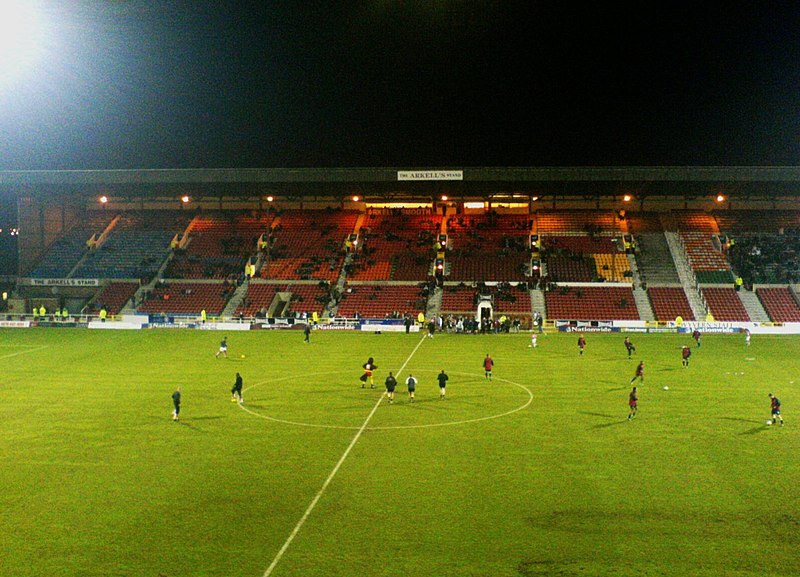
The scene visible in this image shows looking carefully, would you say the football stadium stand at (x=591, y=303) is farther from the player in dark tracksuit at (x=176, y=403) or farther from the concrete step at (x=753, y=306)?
the player in dark tracksuit at (x=176, y=403)

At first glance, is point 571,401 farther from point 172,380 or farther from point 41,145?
point 41,145

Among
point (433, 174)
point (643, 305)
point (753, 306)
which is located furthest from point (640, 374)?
point (753, 306)

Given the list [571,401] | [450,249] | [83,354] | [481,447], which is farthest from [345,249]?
[481,447]

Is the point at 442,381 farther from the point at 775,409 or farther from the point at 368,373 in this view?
the point at 775,409

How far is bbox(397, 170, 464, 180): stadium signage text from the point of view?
67125 millimetres

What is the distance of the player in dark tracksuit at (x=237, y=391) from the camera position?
90.4ft

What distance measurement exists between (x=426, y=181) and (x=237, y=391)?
45.5 metres

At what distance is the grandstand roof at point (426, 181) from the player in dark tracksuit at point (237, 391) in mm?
43259

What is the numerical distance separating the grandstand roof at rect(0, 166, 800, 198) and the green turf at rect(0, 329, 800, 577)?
35956 mm

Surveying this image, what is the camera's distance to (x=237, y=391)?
27.9 m

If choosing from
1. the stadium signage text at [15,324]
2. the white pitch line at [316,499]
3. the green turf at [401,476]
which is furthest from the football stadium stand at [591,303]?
the stadium signage text at [15,324]

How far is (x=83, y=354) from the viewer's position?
4469 cm

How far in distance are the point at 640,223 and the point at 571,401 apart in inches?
2210

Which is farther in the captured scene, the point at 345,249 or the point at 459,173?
the point at 345,249
